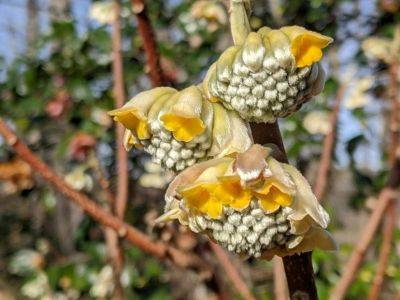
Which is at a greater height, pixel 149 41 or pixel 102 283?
pixel 149 41

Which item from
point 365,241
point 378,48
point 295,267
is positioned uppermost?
point 295,267

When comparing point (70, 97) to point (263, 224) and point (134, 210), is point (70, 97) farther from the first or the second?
point (263, 224)

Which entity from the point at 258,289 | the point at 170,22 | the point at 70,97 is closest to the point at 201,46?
the point at 170,22

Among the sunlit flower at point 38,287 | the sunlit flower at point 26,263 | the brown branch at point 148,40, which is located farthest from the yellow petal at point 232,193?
the sunlit flower at point 26,263

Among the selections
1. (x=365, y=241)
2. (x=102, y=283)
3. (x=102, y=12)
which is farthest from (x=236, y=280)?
(x=102, y=12)

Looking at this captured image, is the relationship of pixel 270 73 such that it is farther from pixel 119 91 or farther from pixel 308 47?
pixel 119 91
